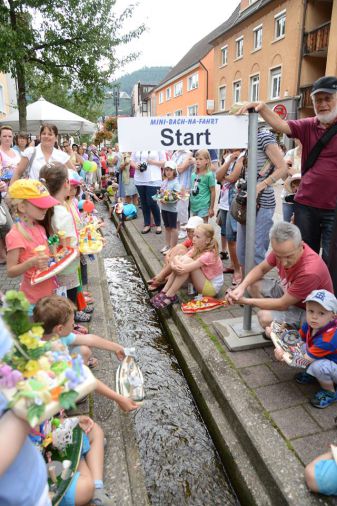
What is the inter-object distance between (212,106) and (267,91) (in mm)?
7761

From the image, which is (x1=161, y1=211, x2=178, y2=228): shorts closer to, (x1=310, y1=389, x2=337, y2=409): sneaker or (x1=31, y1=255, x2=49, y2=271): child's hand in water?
(x1=31, y1=255, x2=49, y2=271): child's hand in water

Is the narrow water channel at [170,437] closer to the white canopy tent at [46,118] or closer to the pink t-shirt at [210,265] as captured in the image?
the pink t-shirt at [210,265]

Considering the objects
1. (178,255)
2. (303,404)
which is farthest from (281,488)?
(178,255)

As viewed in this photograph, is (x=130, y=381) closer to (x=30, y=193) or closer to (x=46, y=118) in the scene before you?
(x=30, y=193)

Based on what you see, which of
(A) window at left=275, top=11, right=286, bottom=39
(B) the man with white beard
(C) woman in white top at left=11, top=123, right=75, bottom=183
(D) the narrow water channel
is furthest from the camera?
(A) window at left=275, top=11, right=286, bottom=39

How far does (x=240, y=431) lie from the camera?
7.47 feet

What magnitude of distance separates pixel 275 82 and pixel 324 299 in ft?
68.2

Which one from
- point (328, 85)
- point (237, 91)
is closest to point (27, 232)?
point (328, 85)

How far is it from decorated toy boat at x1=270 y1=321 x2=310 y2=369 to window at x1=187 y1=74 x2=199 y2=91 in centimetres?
3175

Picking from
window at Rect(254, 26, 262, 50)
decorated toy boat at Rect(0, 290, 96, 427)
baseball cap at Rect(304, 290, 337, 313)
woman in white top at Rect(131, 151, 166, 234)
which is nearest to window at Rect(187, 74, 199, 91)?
window at Rect(254, 26, 262, 50)

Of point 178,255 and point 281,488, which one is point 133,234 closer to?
point 178,255

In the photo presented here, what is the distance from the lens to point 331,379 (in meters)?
2.34

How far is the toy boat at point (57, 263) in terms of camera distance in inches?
105

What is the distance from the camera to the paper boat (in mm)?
2465
